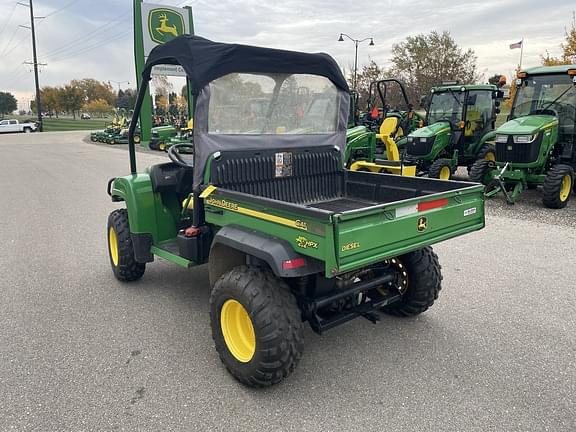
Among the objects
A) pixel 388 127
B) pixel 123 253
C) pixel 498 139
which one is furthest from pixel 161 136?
pixel 123 253

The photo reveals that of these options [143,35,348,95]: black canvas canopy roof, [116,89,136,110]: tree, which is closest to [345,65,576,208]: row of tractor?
[143,35,348,95]: black canvas canopy roof

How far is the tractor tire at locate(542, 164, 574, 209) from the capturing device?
311 inches

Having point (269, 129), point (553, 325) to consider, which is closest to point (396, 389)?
point (553, 325)

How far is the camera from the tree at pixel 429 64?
30.8m

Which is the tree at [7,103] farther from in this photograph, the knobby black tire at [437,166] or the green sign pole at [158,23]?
the knobby black tire at [437,166]

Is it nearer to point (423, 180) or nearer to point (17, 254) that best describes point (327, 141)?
point (423, 180)

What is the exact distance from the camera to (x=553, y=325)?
3777 millimetres

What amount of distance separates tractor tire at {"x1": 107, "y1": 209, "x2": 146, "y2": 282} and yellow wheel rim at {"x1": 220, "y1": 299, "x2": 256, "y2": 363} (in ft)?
6.00

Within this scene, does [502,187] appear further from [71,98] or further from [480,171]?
[71,98]

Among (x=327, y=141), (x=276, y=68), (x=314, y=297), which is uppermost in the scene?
(x=276, y=68)

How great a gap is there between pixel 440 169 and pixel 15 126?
1681 inches

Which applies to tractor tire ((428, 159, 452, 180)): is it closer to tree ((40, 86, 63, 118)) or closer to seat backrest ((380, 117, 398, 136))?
seat backrest ((380, 117, 398, 136))

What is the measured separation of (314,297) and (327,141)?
1.75m

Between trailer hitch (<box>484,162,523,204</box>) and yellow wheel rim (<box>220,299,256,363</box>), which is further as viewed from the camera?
trailer hitch (<box>484,162,523,204</box>)
